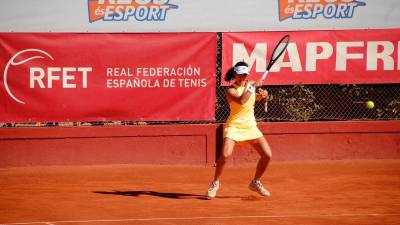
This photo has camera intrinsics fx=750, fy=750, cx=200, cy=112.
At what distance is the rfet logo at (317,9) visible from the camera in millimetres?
12352

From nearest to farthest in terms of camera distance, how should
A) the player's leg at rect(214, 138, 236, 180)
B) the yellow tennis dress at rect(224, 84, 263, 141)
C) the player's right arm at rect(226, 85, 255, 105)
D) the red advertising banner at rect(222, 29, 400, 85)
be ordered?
1. the player's right arm at rect(226, 85, 255, 105)
2. the player's leg at rect(214, 138, 236, 180)
3. the yellow tennis dress at rect(224, 84, 263, 141)
4. the red advertising banner at rect(222, 29, 400, 85)

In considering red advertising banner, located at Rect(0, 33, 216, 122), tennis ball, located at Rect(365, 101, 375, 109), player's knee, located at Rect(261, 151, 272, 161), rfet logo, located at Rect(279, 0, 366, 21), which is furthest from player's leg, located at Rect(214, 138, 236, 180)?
tennis ball, located at Rect(365, 101, 375, 109)

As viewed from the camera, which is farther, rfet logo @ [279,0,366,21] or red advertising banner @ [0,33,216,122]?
rfet logo @ [279,0,366,21]

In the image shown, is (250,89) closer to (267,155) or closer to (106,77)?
(267,155)

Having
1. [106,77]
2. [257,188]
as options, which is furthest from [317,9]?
[257,188]

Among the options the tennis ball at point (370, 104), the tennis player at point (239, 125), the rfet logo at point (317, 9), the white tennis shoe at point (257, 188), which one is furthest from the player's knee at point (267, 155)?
the tennis ball at point (370, 104)

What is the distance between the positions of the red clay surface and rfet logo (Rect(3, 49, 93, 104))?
132 centimetres

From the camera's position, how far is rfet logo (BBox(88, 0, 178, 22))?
12.0 m

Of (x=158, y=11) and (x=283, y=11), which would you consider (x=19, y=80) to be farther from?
(x=283, y=11)

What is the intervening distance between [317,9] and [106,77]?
12.0 feet

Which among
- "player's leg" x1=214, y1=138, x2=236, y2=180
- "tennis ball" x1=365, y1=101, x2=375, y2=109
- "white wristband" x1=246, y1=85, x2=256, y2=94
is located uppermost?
"white wristband" x1=246, y1=85, x2=256, y2=94

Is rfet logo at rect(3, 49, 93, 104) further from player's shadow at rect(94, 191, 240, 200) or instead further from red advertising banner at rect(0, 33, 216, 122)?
player's shadow at rect(94, 191, 240, 200)

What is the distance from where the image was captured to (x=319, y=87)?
12875 millimetres

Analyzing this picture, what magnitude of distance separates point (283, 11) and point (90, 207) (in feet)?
17.3
